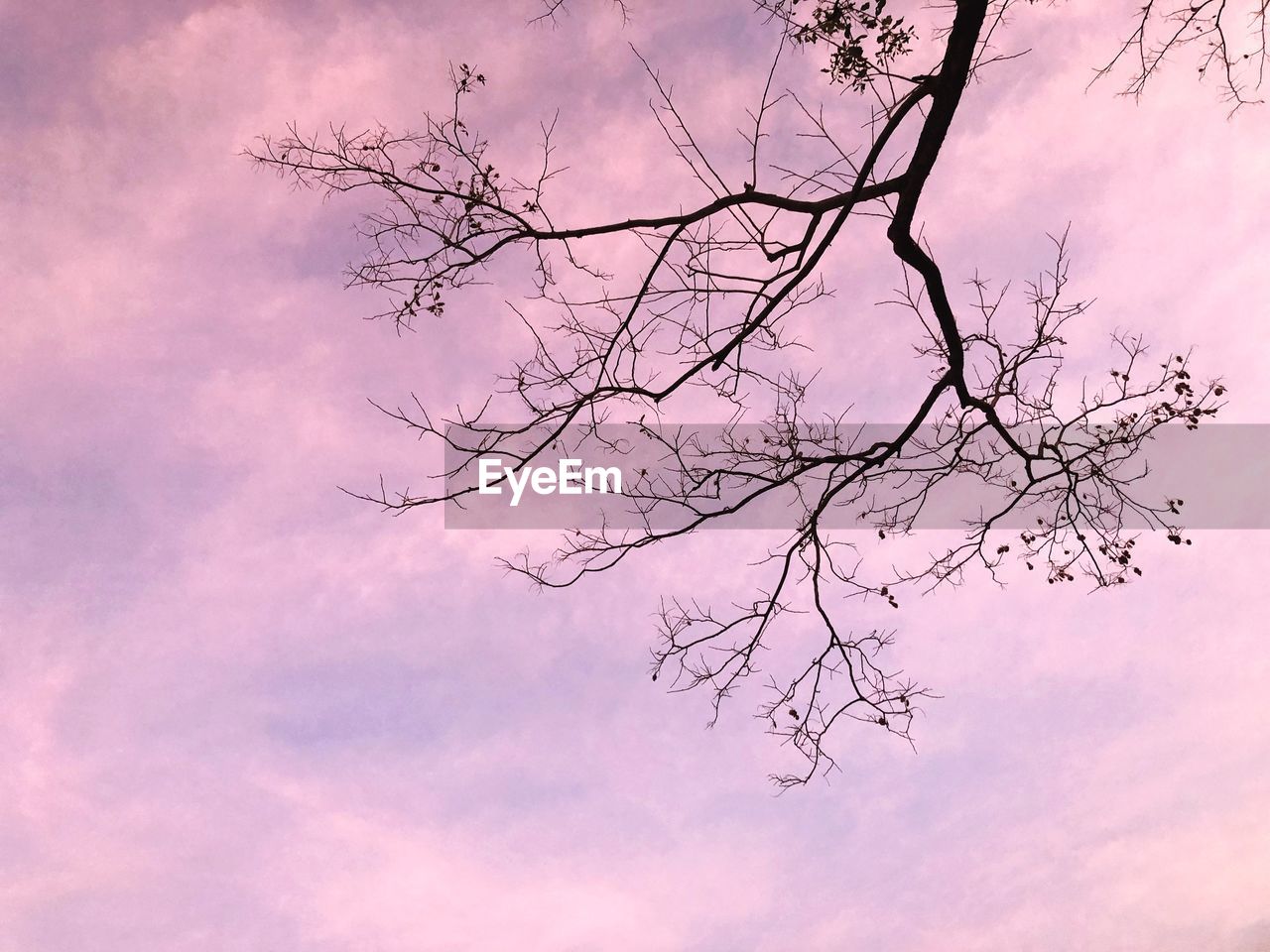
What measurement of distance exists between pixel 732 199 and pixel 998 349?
2.23m

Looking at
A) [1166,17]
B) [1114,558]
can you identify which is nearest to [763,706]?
[1114,558]

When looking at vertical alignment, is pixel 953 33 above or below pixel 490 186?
below

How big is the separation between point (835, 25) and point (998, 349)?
2380mm

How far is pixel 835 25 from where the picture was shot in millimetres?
5789

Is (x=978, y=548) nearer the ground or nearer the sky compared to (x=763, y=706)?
nearer the sky

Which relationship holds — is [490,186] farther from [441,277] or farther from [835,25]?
[835,25]

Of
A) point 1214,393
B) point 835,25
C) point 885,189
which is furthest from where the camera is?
point 1214,393

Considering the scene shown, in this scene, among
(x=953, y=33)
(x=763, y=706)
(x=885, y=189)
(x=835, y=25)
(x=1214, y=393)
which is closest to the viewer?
(x=953, y=33)

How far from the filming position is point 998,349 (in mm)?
6504

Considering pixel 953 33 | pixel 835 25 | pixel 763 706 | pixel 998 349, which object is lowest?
pixel 763 706

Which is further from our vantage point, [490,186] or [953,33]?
[490,186]

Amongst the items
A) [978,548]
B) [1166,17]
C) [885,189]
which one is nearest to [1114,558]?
[978,548]

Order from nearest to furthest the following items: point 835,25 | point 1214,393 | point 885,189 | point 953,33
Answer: point 953,33
point 885,189
point 835,25
point 1214,393

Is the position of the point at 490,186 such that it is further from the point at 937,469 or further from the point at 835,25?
the point at 937,469
